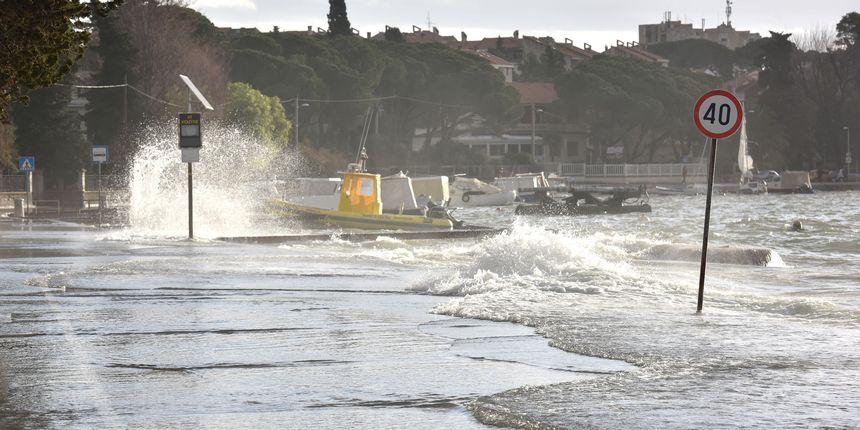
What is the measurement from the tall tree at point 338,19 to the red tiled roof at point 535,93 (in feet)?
70.0

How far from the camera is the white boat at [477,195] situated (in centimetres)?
9400

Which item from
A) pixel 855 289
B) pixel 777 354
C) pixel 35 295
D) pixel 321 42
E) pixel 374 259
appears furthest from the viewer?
pixel 321 42

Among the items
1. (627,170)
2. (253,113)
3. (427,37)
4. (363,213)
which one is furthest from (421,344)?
(427,37)

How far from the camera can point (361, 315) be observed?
569 inches

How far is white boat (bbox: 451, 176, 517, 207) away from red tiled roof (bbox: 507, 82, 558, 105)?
52349 mm

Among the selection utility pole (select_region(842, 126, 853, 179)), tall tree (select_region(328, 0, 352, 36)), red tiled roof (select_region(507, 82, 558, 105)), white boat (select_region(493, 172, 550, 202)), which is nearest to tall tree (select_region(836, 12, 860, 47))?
utility pole (select_region(842, 126, 853, 179))

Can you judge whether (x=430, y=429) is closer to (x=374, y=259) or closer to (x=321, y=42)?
(x=374, y=259)

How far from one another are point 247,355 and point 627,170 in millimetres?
117845

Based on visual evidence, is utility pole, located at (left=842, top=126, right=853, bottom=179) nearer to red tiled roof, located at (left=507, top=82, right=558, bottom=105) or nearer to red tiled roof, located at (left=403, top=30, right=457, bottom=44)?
red tiled roof, located at (left=507, top=82, right=558, bottom=105)

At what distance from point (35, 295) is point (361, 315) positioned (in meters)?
4.73

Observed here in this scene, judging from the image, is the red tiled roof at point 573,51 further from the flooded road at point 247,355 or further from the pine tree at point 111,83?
the flooded road at point 247,355

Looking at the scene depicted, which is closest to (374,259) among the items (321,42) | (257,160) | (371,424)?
(371,424)

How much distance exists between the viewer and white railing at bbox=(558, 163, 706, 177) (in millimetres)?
127125

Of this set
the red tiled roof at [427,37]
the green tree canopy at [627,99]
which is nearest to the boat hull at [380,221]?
the green tree canopy at [627,99]
